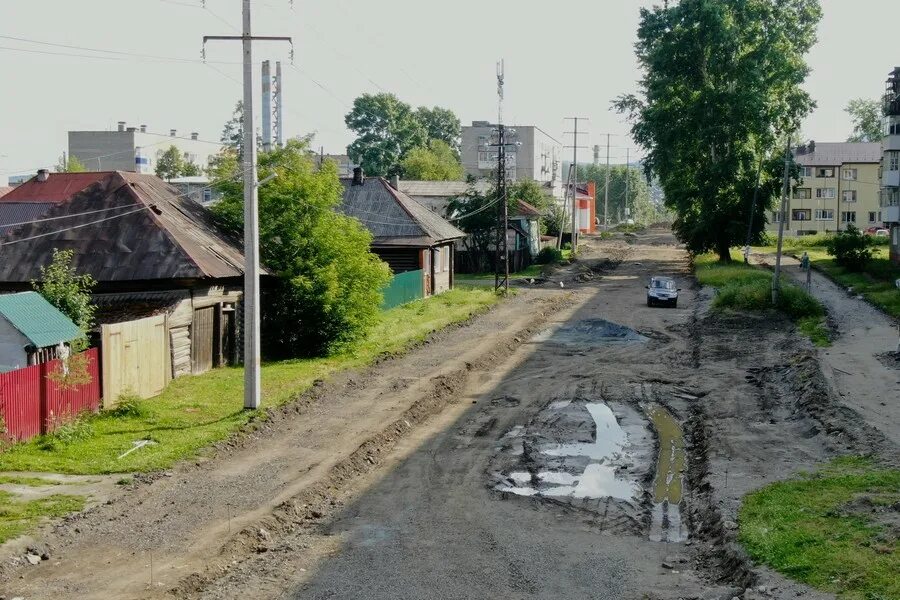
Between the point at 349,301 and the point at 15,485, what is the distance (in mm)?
16053

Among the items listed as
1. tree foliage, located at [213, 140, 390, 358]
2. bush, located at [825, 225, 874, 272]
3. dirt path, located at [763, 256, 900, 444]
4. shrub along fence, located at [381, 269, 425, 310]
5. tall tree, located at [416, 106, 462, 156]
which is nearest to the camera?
dirt path, located at [763, 256, 900, 444]

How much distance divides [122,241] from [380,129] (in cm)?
10464

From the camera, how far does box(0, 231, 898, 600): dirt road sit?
534 inches

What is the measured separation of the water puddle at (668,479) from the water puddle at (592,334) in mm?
12252

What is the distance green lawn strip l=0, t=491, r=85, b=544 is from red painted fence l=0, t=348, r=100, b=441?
2.90 meters

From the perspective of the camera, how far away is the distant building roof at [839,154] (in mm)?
114812

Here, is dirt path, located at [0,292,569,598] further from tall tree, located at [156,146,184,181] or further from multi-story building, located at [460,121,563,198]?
multi-story building, located at [460,121,563,198]

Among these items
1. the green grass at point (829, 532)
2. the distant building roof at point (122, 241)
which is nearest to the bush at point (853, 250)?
the distant building roof at point (122, 241)

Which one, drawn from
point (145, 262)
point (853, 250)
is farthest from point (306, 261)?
point (853, 250)

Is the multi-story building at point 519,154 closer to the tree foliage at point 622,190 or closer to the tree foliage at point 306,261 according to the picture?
the tree foliage at point 622,190

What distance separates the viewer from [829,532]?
14.6 meters

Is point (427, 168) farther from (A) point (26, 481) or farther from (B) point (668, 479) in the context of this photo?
(A) point (26, 481)

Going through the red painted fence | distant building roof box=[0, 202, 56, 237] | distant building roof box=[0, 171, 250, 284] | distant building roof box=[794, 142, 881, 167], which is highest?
distant building roof box=[794, 142, 881, 167]

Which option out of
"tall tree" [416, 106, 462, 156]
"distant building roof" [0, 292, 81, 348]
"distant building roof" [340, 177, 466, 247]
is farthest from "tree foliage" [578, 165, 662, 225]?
"distant building roof" [0, 292, 81, 348]
